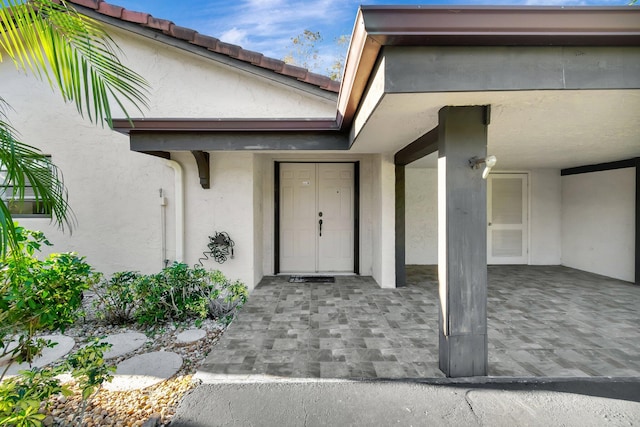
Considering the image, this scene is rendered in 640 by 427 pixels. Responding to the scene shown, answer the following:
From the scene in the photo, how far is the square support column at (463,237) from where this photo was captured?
252cm

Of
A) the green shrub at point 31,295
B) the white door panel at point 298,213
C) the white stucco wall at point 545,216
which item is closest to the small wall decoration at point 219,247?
the white door panel at point 298,213

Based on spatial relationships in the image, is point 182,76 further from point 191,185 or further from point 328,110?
Answer: point 328,110

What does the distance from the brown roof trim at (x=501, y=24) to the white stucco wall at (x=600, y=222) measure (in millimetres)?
5941

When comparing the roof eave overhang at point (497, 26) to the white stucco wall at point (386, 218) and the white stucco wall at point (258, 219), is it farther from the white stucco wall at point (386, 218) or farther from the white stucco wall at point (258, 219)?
the white stucco wall at point (258, 219)

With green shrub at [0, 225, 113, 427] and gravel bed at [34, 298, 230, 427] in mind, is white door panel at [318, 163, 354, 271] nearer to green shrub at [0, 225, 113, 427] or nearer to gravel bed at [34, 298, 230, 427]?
gravel bed at [34, 298, 230, 427]

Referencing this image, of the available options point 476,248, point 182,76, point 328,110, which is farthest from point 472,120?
point 182,76

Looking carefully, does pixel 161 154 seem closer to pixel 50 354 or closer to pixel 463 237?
pixel 50 354

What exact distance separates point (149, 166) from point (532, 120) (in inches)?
218

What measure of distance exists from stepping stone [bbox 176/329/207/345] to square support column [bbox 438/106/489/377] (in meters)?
2.66

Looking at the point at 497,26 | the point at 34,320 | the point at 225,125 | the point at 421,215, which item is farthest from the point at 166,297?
the point at 421,215

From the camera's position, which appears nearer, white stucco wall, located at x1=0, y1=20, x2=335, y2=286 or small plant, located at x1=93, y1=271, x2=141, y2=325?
small plant, located at x1=93, y1=271, x2=141, y2=325

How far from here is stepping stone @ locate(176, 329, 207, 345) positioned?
3404 mm

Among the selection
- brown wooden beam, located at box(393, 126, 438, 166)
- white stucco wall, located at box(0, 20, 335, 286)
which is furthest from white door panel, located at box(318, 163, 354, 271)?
white stucco wall, located at box(0, 20, 335, 286)

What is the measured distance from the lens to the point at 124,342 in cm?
341
